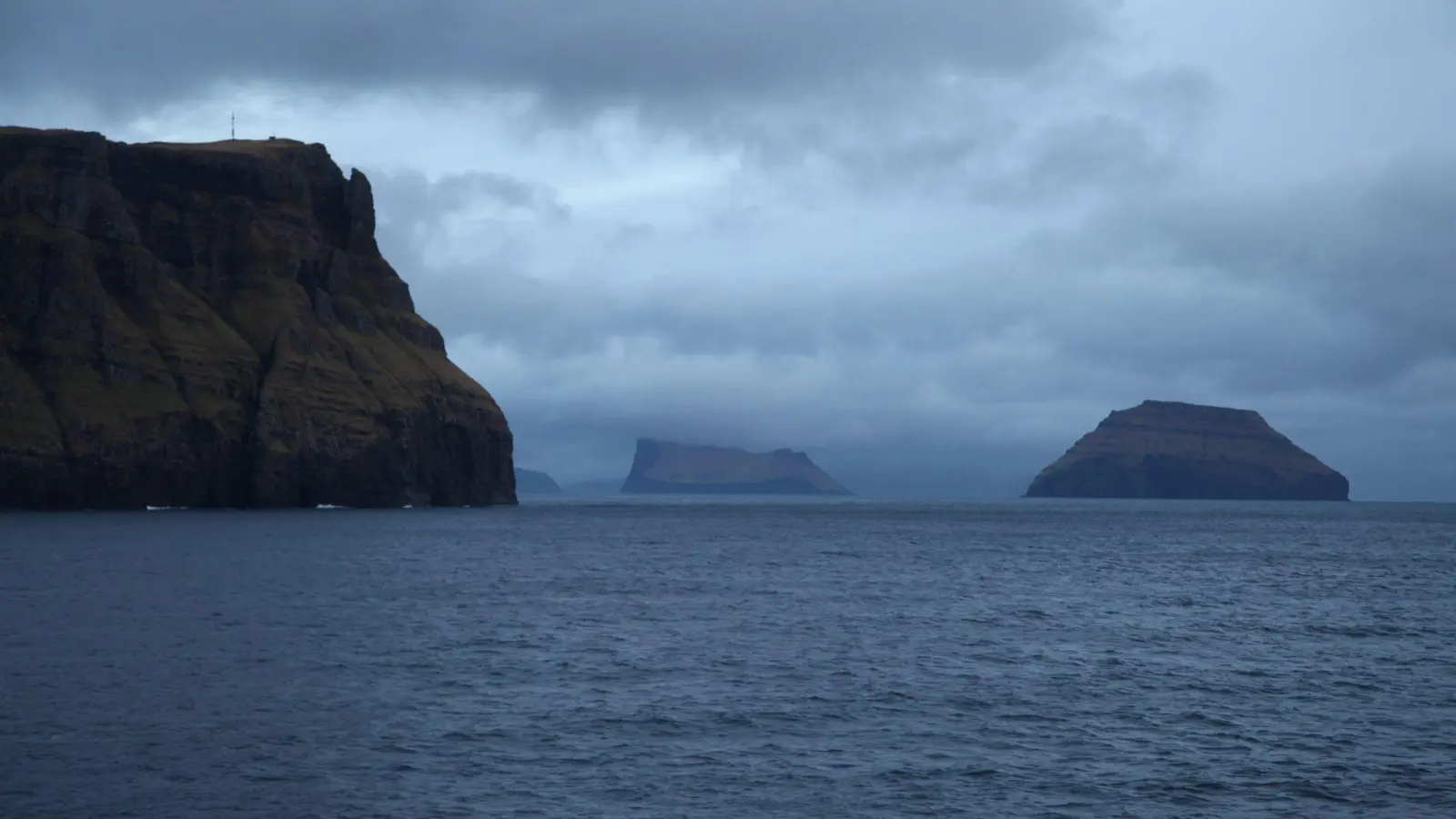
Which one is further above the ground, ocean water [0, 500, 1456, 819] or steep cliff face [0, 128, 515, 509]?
steep cliff face [0, 128, 515, 509]

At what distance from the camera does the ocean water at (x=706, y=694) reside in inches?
1144

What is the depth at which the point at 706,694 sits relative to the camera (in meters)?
40.4

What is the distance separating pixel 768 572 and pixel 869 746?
188 feet

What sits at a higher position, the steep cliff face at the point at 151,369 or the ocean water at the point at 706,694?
the steep cliff face at the point at 151,369

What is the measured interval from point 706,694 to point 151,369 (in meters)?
154

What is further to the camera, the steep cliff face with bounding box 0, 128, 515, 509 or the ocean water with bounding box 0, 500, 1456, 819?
the steep cliff face with bounding box 0, 128, 515, 509

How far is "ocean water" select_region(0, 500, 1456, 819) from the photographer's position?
29.0 metres

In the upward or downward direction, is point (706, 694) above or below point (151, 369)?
below

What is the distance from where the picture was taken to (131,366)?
172500 millimetres

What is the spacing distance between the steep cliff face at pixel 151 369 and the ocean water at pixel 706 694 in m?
86.5

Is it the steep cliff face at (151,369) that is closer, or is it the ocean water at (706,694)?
the ocean water at (706,694)

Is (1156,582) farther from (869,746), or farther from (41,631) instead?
(41,631)

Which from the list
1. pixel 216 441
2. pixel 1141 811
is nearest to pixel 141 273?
pixel 216 441

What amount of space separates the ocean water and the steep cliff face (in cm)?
8647
